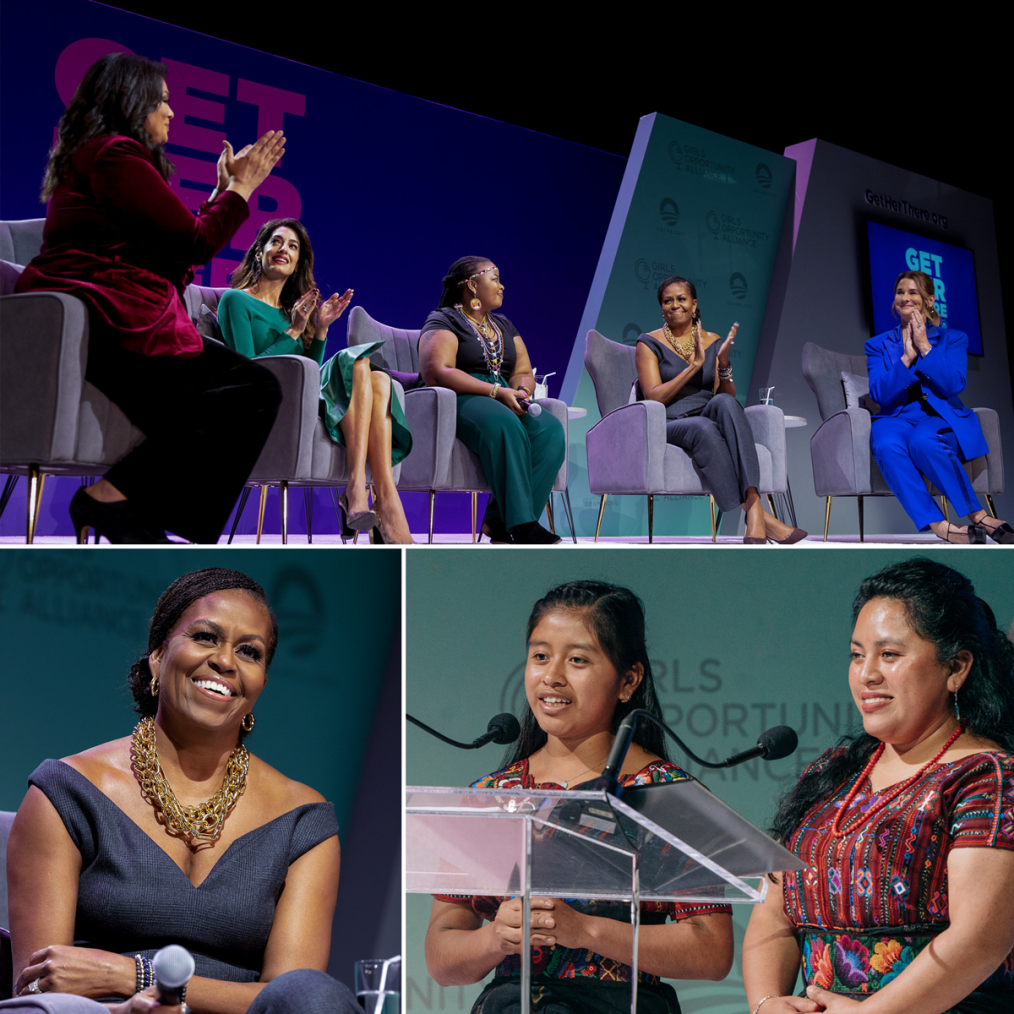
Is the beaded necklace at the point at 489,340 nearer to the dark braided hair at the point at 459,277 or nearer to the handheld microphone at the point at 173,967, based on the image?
the dark braided hair at the point at 459,277

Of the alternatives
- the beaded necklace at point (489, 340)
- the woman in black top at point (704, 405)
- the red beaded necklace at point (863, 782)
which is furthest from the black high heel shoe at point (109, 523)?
the woman in black top at point (704, 405)

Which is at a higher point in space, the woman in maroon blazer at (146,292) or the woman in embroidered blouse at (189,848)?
the woman in maroon blazer at (146,292)

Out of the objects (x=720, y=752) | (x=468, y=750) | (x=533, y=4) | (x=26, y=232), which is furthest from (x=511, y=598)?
(x=533, y=4)

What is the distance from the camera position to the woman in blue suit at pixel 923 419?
175 inches

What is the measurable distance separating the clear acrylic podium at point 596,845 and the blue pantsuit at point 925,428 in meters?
A: 3.43

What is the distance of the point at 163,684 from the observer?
5.08ft

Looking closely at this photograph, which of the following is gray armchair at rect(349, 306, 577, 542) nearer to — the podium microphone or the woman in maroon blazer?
the woman in maroon blazer

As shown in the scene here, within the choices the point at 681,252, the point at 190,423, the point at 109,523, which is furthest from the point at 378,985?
the point at 681,252

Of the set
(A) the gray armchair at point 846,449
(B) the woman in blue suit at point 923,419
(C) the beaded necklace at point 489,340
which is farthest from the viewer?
(A) the gray armchair at point 846,449

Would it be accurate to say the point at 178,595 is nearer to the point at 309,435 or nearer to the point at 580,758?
the point at 580,758

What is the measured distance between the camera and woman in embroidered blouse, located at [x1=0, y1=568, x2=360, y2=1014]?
1.36 metres

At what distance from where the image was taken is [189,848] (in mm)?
1482

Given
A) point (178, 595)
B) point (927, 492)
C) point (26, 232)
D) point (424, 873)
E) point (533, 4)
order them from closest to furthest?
point (424, 873), point (178, 595), point (26, 232), point (927, 492), point (533, 4)

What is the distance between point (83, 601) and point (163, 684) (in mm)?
204
